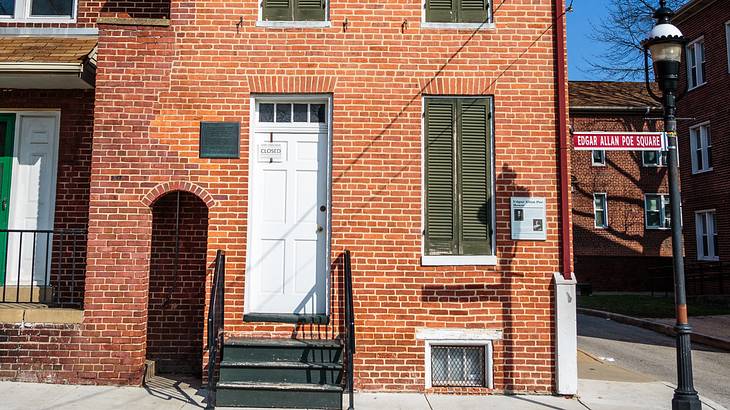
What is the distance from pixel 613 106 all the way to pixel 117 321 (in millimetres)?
23338

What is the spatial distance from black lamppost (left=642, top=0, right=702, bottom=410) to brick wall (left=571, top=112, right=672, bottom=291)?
19986mm

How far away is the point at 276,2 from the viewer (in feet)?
23.3

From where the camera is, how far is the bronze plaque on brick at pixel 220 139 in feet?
22.2

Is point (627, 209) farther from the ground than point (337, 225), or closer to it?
farther from the ground

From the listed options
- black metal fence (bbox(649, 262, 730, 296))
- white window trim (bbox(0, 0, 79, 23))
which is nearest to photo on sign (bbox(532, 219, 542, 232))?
white window trim (bbox(0, 0, 79, 23))

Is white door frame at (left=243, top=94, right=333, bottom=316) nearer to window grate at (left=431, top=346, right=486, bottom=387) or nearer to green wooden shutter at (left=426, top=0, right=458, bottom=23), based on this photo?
window grate at (left=431, top=346, right=486, bottom=387)

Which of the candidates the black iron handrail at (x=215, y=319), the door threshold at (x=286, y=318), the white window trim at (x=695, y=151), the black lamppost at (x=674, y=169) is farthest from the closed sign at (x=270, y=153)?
the white window trim at (x=695, y=151)

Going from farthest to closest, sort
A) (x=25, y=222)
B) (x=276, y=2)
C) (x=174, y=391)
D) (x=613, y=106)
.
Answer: (x=613, y=106), (x=25, y=222), (x=276, y=2), (x=174, y=391)

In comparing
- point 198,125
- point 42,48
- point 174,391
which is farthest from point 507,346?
point 42,48

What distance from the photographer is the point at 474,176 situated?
22.6 feet

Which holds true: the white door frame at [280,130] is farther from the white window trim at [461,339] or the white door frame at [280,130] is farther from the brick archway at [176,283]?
the white window trim at [461,339]

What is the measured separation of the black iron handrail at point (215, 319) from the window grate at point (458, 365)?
7.94 feet

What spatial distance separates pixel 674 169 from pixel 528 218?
159 cm

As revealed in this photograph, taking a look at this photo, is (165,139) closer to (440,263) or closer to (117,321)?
(117,321)
